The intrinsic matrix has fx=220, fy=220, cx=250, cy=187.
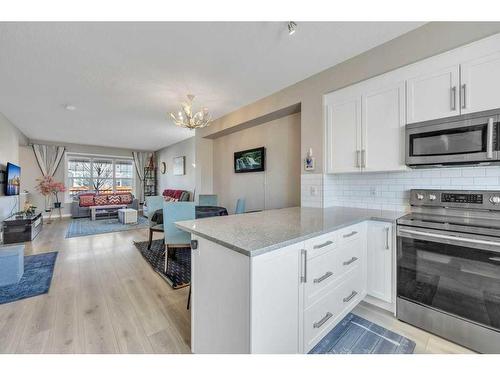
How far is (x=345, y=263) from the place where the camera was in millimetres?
1697

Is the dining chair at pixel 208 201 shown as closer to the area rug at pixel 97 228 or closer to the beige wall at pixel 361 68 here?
the beige wall at pixel 361 68

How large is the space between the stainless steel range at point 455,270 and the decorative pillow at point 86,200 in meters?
8.52

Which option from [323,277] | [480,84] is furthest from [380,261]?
[480,84]

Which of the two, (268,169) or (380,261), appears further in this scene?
(268,169)

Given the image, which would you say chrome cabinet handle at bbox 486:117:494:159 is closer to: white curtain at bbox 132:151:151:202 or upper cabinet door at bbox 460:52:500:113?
upper cabinet door at bbox 460:52:500:113

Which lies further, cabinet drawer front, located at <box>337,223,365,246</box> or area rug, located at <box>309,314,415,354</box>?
cabinet drawer front, located at <box>337,223,365,246</box>

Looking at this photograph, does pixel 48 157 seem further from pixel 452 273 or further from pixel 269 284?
pixel 452 273

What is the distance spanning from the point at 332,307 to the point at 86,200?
8.29 metres

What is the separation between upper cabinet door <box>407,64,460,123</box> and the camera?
175 cm

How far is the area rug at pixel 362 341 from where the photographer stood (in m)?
1.54

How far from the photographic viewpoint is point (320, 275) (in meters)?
1.43

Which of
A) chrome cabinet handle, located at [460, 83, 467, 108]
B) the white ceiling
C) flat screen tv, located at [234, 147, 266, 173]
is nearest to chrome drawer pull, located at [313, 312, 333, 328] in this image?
chrome cabinet handle, located at [460, 83, 467, 108]

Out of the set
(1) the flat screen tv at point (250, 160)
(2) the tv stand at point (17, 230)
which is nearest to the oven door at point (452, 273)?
(1) the flat screen tv at point (250, 160)
